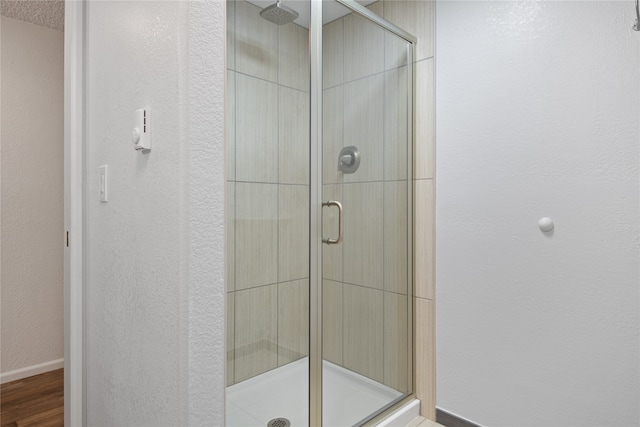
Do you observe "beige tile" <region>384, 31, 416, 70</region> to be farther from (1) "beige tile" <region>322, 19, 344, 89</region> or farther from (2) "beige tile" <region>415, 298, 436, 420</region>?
(2) "beige tile" <region>415, 298, 436, 420</region>

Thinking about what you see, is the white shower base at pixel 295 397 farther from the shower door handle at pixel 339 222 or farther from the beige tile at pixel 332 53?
the beige tile at pixel 332 53

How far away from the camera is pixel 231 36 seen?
4.41ft

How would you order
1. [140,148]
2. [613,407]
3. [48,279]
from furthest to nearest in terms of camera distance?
[48,279] → [613,407] → [140,148]

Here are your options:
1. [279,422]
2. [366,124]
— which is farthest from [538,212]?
[279,422]

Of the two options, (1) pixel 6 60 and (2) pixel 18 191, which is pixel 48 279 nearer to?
(2) pixel 18 191

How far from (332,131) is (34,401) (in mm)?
2300

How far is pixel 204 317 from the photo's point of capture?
1022 mm

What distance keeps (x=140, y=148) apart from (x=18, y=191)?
1.96 meters

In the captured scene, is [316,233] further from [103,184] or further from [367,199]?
[103,184]

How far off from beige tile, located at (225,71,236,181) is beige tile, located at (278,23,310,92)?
21 cm

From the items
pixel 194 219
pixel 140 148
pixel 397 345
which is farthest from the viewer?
pixel 397 345

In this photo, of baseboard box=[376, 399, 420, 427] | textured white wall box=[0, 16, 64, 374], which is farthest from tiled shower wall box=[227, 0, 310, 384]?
textured white wall box=[0, 16, 64, 374]

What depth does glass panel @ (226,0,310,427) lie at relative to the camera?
1.37 meters

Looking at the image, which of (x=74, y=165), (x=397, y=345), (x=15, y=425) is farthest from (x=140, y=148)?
(x=15, y=425)
